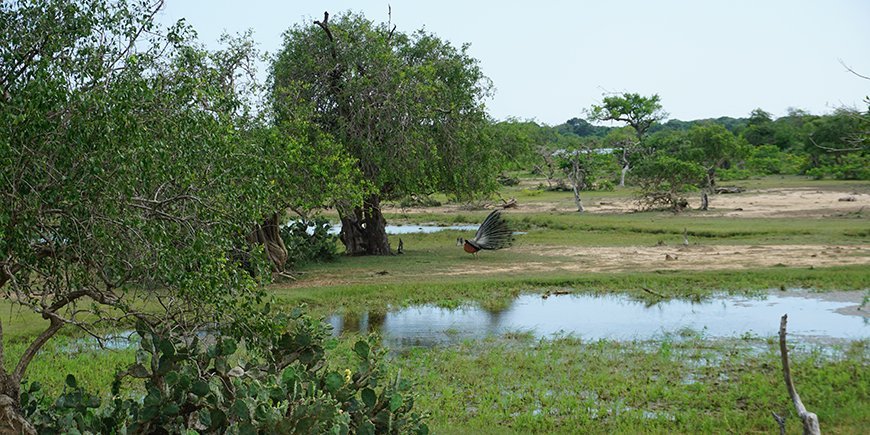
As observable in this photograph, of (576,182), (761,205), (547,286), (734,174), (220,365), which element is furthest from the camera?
(734,174)

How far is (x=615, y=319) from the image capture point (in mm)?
17062

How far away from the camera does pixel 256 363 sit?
309 inches

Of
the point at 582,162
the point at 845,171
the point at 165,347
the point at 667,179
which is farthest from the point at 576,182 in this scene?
the point at 165,347

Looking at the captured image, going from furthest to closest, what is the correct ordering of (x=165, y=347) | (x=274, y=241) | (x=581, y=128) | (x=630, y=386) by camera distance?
(x=581, y=128) → (x=274, y=241) → (x=630, y=386) → (x=165, y=347)

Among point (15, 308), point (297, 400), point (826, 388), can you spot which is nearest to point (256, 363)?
point (297, 400)

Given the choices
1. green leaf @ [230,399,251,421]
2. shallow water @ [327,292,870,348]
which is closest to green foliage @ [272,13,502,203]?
shallow water @ [327,292,870,348]

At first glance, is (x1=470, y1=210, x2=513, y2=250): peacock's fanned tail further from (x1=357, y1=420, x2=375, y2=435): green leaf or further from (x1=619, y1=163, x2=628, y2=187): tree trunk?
(x1=619, y1=163, x2=628, y2=187): tree trunk

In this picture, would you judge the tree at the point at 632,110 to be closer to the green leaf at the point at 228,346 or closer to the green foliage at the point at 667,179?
the green foliage at the point at 667,179

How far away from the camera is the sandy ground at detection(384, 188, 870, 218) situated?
119 feet

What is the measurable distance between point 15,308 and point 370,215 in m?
11.5

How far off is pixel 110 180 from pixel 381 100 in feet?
54.9

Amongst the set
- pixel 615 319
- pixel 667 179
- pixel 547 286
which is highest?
pixel 667 179

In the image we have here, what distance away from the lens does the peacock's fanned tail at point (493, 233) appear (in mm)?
26578

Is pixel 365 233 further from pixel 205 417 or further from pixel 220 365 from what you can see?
pixel 205 417
